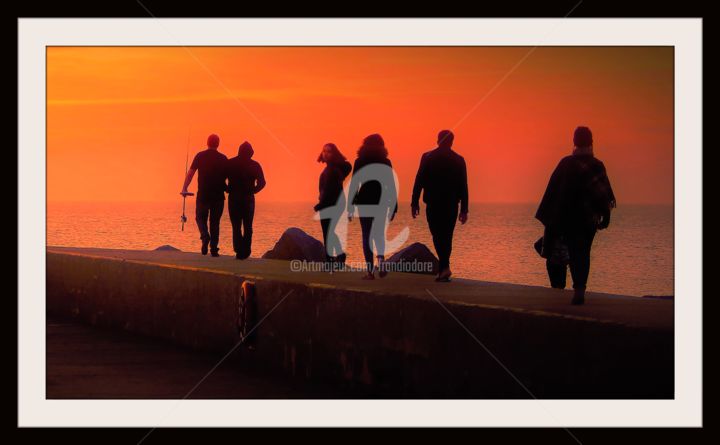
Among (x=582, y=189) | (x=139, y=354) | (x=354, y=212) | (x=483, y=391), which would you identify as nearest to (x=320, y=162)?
(x=354, y=212)

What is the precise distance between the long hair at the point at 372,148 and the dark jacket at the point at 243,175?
378 centimetres

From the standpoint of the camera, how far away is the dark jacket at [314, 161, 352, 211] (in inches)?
653

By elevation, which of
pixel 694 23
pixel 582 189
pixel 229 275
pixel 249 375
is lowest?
pixel 249 375

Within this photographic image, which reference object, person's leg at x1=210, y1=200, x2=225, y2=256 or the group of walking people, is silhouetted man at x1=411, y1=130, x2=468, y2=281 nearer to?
the group of walking people

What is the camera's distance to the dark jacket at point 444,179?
14.7 metres

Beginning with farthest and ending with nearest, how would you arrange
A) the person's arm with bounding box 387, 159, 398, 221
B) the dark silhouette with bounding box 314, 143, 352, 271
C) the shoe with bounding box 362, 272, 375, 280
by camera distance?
the dark silhouette with bounding box 314, 143, 352, 271 → the person's arm with bounding box 387, 159, 398, 221 → the shoe with bounding box 362, 272, 375, 280

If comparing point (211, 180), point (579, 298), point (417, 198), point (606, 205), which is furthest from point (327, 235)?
point (579, 298)

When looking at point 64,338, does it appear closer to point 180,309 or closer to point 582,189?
point 180,309

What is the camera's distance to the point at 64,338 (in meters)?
17.6

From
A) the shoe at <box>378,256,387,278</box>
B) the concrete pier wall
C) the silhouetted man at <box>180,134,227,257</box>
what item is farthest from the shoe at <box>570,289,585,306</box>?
the silhouetted man at <box>180,134,227,257</box>

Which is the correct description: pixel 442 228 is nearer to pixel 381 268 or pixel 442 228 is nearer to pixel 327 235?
pixel 381 268

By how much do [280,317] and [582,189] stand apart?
12.4 ft

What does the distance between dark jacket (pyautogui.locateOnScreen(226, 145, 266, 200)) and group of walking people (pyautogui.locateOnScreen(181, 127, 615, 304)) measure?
14 millimetres

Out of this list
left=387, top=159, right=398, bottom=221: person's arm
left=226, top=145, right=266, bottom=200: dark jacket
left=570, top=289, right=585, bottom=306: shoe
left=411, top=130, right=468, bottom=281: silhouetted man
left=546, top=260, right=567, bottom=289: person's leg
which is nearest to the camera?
left=570, top=289, right=585, bottom=306: shoe
